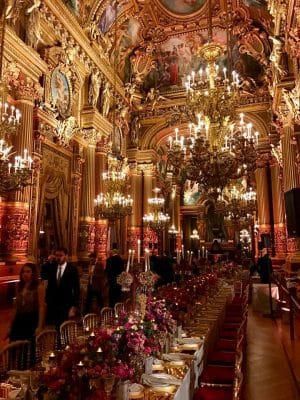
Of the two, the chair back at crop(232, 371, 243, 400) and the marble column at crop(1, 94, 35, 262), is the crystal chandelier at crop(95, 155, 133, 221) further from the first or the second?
the chair back at crop(232, 371, 243, 400)

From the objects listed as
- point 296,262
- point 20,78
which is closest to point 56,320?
point 20,78

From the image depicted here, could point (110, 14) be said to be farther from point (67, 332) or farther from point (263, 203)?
point (67, 332)

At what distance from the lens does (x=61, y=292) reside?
4.60 meters

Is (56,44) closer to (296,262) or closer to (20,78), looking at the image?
(20,78)

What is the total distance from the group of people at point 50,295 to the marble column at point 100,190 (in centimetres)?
551

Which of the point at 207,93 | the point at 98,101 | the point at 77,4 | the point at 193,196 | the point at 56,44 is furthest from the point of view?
the point at 193,196

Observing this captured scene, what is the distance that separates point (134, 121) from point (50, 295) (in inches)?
566

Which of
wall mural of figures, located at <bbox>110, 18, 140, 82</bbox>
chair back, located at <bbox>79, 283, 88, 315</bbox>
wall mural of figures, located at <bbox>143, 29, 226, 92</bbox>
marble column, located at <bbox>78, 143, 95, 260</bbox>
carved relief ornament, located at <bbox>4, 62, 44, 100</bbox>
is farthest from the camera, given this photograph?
wall mural of figures, located at <bbox>143, 29, 226, 92</bbox>

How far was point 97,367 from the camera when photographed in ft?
5.90

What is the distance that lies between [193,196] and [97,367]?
28145mm

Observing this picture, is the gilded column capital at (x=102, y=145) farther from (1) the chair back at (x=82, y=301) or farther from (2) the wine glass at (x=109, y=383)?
(2) the wine glass at (x=109, y=383)

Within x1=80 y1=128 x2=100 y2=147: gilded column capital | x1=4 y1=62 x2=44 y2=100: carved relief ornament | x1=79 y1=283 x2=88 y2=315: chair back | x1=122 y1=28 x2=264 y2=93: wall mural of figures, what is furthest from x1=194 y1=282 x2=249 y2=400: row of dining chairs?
x1=122 y1=28 x2=264 y2=93: wall mural of figures

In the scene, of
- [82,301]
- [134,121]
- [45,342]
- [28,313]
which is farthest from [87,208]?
[45,342]

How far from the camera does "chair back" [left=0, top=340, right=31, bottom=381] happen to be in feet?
8.80
